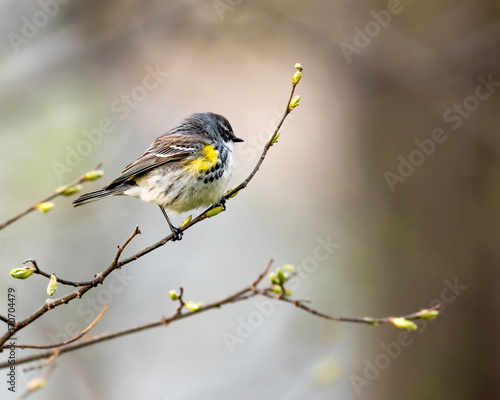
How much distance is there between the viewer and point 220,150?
435 cm

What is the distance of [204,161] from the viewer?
4.14 metres

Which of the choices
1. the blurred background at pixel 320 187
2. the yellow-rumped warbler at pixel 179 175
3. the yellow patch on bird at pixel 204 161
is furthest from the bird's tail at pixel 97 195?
the blurred background at pixel 320 187

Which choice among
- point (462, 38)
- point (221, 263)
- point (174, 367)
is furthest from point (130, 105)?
point (462, 38)

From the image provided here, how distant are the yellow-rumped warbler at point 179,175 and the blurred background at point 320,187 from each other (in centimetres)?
129

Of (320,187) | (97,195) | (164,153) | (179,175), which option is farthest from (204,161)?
(320,187)

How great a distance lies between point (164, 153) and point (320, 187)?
355 centimetres

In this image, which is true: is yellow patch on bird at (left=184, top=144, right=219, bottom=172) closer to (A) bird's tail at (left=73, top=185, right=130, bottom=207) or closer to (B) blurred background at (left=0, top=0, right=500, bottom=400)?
(A) bird's tail at (left=73, top=185, right=130, bottom=207)

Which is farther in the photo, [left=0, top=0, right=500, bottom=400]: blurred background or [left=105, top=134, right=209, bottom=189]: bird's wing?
[left=0, top=0, right=500, bottom=400]: blurred background

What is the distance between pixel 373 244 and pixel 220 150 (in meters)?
2.26

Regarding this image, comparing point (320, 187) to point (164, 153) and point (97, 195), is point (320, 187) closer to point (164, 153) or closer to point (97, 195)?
point (164, 153)

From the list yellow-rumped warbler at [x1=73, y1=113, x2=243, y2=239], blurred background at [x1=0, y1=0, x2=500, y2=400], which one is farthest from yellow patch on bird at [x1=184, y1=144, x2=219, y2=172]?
blurred background at [x1=0, y1=0, x2=500, y2=400]

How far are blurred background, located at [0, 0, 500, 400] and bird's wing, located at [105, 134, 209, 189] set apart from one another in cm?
137

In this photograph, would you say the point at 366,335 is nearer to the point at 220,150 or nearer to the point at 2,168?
the point at 220,150

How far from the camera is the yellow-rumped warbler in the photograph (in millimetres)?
4008
